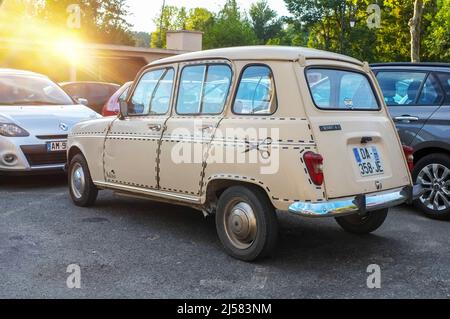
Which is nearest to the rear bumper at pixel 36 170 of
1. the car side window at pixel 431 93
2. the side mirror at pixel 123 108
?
the side mirror at pixel 123 108

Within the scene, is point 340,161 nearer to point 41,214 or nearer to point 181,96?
point 181,96

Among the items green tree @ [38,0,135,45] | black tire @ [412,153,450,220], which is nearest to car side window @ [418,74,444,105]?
black tire @ [412,153,450,220]

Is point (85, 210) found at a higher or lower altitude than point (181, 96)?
lower

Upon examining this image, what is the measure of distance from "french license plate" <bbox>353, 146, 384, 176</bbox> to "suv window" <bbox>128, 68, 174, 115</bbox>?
1997mm

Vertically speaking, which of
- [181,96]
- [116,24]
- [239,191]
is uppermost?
[116,24]

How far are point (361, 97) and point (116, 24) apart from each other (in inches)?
2144

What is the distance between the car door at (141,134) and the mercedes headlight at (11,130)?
2.07m

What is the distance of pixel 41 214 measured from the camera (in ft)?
20.6

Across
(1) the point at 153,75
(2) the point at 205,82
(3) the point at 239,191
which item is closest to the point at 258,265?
(3) the point at 239,191

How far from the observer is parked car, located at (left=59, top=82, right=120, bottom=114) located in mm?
14406

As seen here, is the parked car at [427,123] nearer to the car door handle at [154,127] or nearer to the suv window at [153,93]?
the suv window at [153,93]

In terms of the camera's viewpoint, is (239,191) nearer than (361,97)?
Yes

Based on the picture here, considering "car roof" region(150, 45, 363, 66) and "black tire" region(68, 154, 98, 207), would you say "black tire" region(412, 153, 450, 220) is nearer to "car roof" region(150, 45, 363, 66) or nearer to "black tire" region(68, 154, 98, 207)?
"car roof" region(150, 45, 363, 66)
